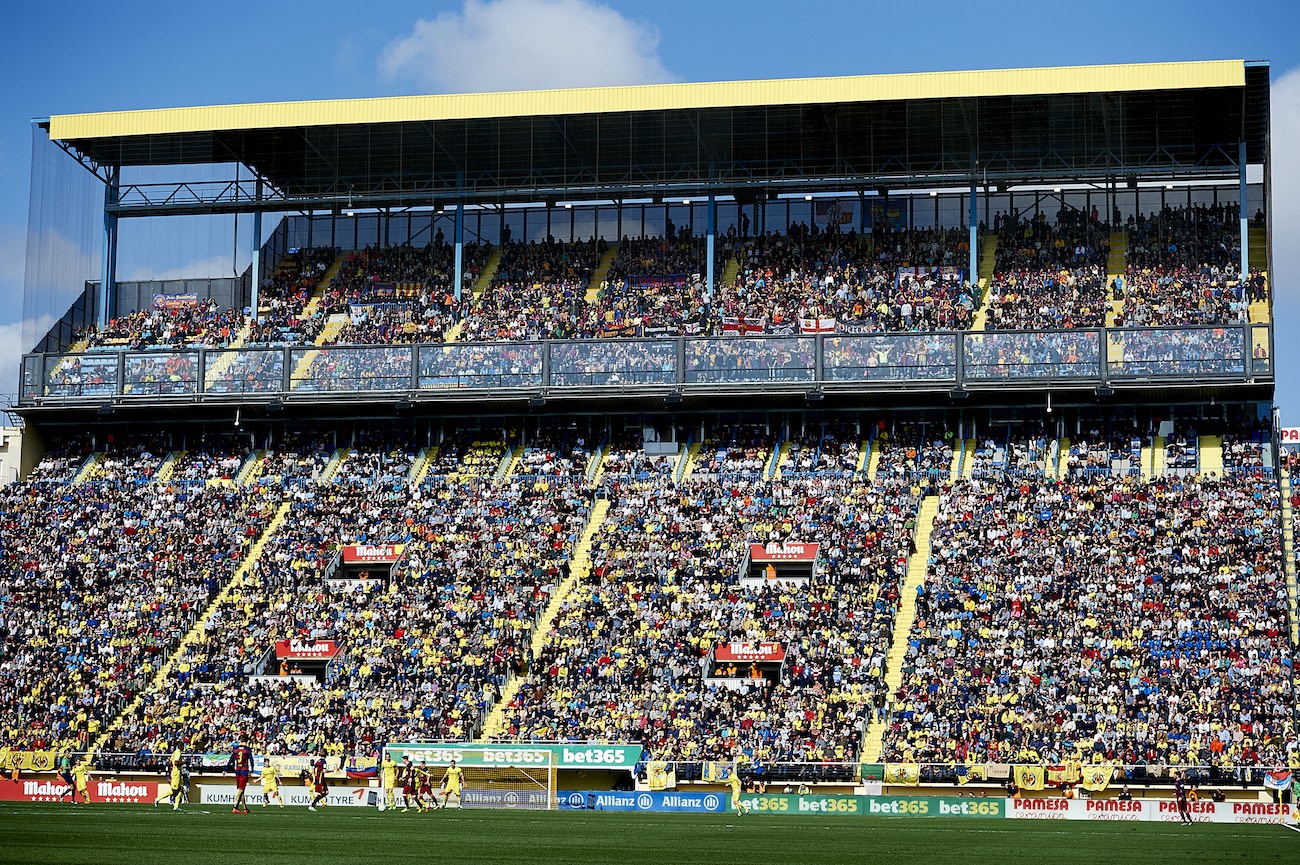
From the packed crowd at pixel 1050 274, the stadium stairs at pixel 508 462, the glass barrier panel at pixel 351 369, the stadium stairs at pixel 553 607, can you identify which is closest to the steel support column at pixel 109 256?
the glass barrier panel at pixel 351 369

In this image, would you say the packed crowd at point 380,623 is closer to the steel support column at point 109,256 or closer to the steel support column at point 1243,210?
the steel support column at point 109,256

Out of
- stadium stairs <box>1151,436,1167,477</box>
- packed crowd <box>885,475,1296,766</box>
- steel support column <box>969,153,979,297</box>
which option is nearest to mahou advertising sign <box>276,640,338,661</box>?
packed crowd <box>885,475,1296,766</box>

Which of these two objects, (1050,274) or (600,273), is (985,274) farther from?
(600,273)

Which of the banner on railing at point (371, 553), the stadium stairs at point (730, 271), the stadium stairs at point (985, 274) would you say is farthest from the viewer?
the stadium stairs at point (730, 271)

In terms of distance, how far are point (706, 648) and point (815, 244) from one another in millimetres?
20465

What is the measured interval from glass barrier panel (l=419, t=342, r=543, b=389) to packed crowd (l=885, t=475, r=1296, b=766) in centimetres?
1499

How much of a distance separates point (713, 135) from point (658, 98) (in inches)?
112

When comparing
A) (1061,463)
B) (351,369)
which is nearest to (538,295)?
(351,369)

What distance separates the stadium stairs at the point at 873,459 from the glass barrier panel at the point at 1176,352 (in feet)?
25.5

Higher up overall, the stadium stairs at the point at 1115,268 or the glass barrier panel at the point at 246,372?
the stadium stairs at the point at 1115,268

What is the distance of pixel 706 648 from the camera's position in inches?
1800

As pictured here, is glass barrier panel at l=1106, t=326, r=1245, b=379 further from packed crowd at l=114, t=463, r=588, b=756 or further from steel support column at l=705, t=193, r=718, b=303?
packed crowd at l=114, t=463, r=588, b=756

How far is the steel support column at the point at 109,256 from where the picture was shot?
A: 63812 mm

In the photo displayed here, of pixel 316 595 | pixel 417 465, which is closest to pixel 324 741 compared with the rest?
pixel 316 595
